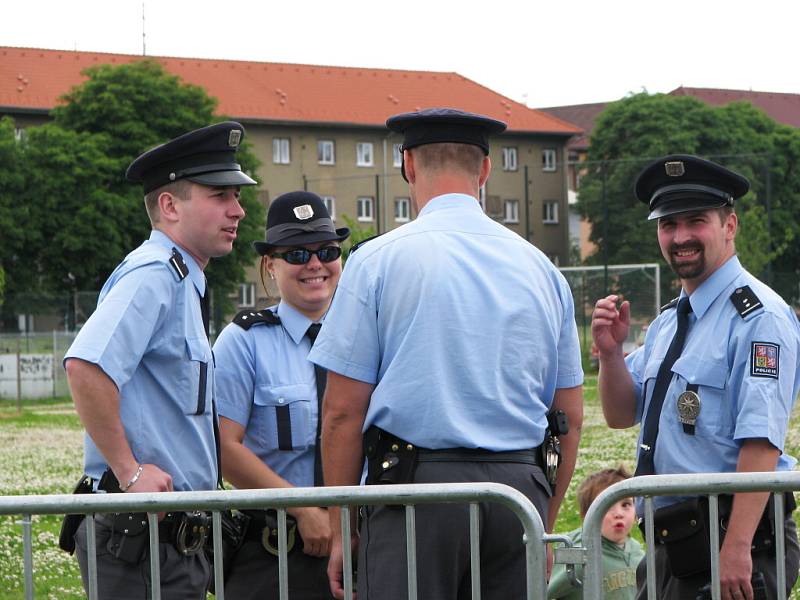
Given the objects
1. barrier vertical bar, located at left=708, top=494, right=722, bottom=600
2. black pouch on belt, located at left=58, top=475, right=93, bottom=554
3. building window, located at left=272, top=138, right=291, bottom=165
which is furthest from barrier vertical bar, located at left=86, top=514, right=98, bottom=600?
building window, located at left=272, top=138, right=291, bottom=165

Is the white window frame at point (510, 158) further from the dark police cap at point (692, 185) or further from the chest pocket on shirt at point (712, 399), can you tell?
the chest pocket on shirt at point (712, 399)

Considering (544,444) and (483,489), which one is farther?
(544,444)

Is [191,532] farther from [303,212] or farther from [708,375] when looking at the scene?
[708,375]

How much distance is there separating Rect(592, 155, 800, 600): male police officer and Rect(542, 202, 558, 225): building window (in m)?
72.4

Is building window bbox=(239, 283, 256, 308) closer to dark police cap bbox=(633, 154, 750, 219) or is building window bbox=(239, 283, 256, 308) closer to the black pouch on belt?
dark police cap bbox=(633, 154, 750, 219)

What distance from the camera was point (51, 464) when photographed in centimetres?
1834

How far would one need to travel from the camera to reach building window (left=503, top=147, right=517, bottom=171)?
83.1m

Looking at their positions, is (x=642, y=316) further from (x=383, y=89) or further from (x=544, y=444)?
(x=383, y=89)

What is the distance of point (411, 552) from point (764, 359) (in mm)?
1566

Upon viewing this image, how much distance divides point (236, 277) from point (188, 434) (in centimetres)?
5727

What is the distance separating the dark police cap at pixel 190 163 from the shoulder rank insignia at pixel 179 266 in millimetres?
321

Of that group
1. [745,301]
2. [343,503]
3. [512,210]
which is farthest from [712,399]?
[512,210]

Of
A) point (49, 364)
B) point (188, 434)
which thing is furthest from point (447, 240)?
point (49, 364)

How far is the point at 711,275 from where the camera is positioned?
5.05 metres
